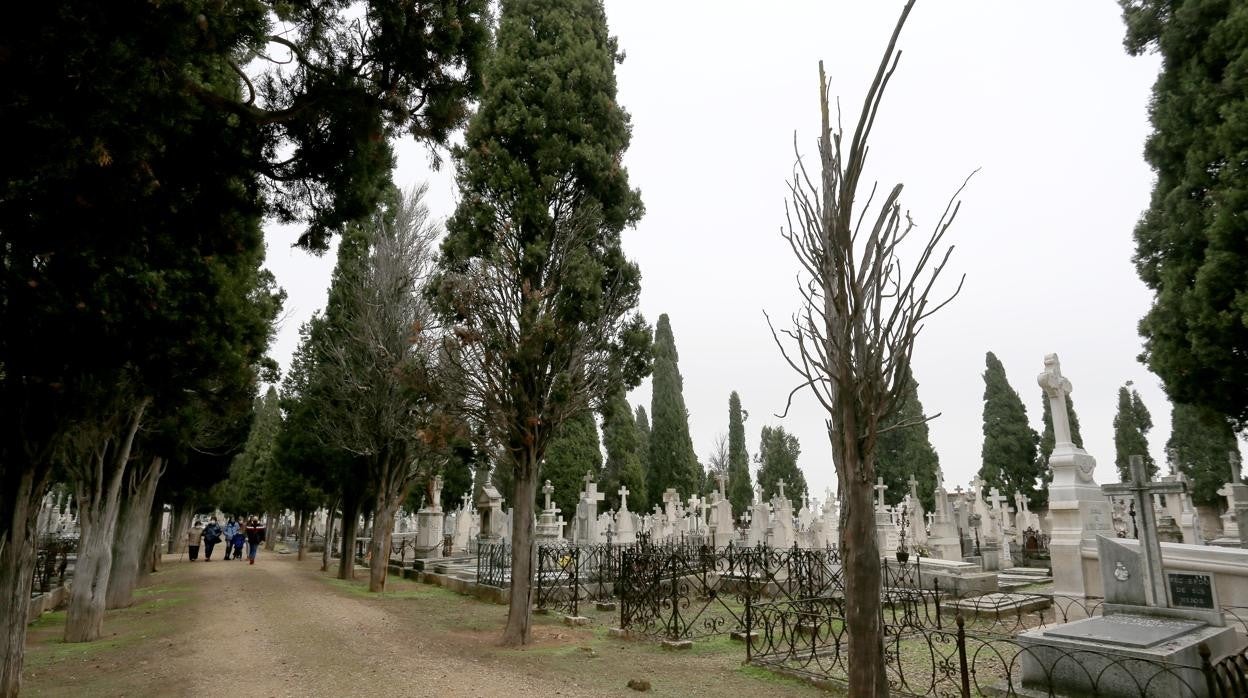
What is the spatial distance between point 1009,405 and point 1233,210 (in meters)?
34.1

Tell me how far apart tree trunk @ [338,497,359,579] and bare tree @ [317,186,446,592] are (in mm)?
2083

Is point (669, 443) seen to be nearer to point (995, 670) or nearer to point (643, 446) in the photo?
point (643, 446)

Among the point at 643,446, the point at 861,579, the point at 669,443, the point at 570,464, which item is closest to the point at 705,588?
the point at 861,579

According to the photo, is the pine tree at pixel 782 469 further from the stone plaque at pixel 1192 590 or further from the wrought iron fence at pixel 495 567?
the stone plaque at pixel 1192 590

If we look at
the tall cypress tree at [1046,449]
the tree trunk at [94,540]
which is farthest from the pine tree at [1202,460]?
the tree trunk at [94,540]

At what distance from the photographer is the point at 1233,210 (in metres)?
9.74

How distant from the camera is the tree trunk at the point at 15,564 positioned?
6363 mm

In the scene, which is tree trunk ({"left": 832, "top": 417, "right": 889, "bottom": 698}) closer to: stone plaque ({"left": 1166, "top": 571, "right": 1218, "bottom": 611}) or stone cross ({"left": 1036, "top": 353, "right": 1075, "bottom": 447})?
stone plaque ({"left": 1166, "top": 571, "right": 1218, "bottom": 611})

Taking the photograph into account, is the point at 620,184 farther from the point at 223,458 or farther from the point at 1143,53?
the point at 223,458

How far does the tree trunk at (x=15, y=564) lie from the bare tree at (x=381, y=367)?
30.8 feet

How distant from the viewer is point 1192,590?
7.04m

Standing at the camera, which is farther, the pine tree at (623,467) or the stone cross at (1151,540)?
the pine tree at (623,467)

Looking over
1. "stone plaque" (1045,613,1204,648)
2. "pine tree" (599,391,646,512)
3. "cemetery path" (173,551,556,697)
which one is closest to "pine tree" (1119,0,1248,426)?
"stone plaque" (1045,613,1204,648)

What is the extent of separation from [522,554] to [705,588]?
388cm
